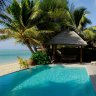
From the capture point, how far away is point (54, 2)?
2105 centimetres

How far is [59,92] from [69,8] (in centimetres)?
1563

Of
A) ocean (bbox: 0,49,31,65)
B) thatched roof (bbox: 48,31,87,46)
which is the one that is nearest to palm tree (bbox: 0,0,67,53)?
thatched roof (bbox: 48,31,87,46)

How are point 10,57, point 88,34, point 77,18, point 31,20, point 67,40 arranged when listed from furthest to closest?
point 10,57, point 77,18, point 88,34, point 67,40, point 31,20

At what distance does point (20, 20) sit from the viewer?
18.5 metres

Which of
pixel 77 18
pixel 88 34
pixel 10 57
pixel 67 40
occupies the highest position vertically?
pixel 77 18

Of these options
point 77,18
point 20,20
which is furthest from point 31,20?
point 77,18

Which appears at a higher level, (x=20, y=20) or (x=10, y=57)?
(x=20, y=20)

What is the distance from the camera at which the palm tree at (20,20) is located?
18312 mm

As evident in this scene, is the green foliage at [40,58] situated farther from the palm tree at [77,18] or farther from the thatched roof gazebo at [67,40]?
the palm tree at [77,18]

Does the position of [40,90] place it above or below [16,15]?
below

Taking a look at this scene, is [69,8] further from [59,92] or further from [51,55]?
[59,92]

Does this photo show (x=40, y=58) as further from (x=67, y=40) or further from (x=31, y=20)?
(x=31, y=20)

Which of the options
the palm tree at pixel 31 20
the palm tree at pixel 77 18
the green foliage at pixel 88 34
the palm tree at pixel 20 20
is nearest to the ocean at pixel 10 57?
the palm tree at pixel 77 18

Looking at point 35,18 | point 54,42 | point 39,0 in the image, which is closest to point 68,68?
point 54,42
